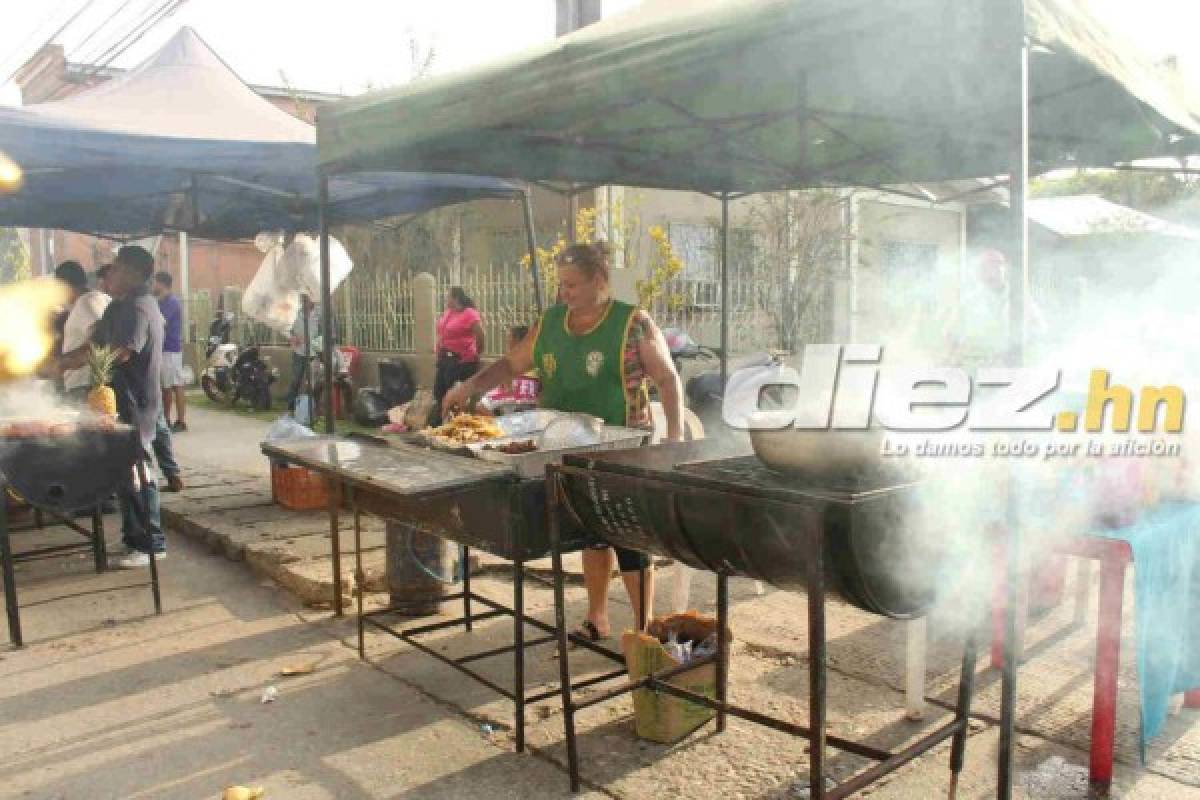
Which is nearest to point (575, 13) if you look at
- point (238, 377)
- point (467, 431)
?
point (467, 431)

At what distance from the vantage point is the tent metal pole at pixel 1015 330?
267cm

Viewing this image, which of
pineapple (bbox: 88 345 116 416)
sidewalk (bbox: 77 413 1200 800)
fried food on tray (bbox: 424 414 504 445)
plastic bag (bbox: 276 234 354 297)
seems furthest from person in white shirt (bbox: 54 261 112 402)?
fried food on tray (bbox: 424 414 504 445)

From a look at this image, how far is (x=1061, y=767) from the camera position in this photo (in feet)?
10.8

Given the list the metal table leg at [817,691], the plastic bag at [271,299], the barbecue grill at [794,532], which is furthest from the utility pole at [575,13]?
the metal table leg at [817,691]

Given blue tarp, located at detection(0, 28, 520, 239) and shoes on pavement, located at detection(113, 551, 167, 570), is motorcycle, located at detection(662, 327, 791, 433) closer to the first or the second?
blue tarp, located at detection(0, 28, 520, 239)

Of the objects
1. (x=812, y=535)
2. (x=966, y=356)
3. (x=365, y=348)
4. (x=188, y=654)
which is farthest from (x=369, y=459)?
(x=365, y=348)

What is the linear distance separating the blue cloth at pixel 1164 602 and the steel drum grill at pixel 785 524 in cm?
89

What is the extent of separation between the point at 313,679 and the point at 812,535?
2.75m

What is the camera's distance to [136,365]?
5887 millimetres

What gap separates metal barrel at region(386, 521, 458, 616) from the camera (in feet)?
16.1

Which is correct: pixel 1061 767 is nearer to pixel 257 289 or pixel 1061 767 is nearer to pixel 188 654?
pixel 188 654

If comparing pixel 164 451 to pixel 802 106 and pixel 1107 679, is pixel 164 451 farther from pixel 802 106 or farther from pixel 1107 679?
pixel 1107 679

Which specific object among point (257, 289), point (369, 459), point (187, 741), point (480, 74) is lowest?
point (187, 741)

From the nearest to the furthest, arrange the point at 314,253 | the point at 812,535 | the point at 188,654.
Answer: the point at 812,535
the point at 188,654
the point at 314,253
